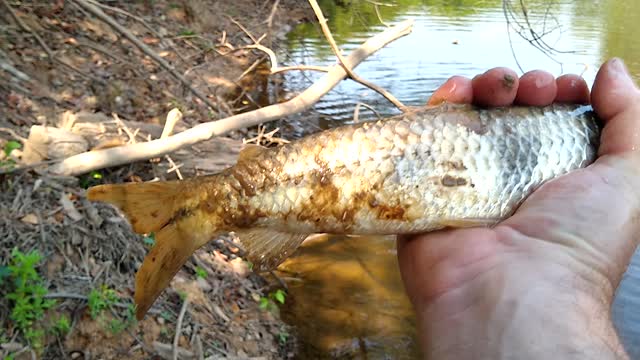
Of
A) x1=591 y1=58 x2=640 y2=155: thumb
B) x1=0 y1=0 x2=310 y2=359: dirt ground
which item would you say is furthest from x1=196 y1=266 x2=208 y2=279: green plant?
x1=591 y1=58 x2=640 y2=155: thumb

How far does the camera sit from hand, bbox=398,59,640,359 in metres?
2.04

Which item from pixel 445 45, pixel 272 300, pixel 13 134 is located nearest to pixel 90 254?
pixel 13 134

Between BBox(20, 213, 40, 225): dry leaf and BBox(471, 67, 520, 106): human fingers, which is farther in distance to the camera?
BBox(20, 213, 40, 225): dry leaf

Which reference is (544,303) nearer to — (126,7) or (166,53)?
(166,53)

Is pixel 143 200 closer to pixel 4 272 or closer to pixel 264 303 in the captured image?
pixel 4 272

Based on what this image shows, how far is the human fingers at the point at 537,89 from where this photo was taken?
8.50 feet

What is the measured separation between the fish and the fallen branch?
2.57m

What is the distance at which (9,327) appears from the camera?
3.39 metres

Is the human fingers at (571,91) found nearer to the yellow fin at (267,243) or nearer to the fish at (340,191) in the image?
the fish at (340,191)

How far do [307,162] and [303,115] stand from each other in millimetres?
7553

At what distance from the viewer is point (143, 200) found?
219cm

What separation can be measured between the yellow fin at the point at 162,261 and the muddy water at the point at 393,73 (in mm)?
2813

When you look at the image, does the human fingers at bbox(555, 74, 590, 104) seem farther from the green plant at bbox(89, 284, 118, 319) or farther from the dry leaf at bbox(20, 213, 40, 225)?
the dry leaf at bbox(20, 213, 40, 225)

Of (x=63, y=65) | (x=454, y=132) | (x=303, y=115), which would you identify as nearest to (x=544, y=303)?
(x=454, y=132)
